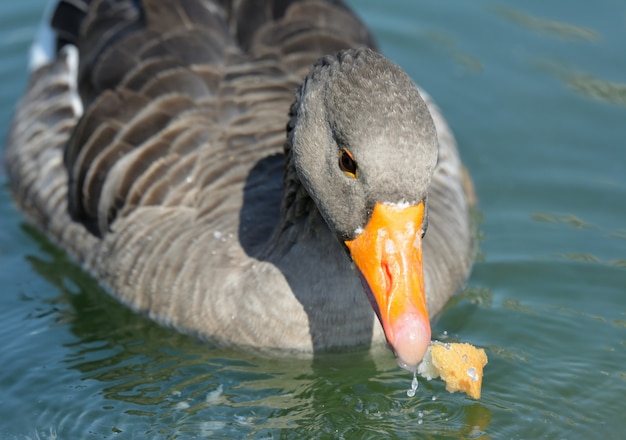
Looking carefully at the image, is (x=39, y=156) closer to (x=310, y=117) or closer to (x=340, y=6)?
(x=340, y=6)

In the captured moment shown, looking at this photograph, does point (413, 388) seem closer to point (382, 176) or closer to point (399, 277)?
point (399, 277)

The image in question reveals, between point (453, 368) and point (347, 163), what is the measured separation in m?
1.63

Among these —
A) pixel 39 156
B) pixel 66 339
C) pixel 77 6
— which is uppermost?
pixel 77 6

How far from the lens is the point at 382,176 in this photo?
20.0 ft

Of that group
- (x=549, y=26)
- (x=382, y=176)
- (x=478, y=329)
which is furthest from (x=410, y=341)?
(x=549, y=26)

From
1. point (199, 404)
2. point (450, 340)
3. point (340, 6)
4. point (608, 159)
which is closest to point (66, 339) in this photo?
point (199, 404)

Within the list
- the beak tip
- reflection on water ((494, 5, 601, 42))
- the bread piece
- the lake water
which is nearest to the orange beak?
the beak tip

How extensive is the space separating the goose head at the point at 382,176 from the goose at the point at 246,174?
0.01 meters

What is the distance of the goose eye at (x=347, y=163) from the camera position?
249 inches

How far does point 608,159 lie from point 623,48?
6.84 feet

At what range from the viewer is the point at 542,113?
36.8 ft

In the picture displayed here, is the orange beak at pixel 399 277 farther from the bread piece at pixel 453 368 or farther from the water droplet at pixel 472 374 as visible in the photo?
the water droplet at pixel 472 374

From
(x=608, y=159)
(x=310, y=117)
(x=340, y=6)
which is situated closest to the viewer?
(x=310, y=117)

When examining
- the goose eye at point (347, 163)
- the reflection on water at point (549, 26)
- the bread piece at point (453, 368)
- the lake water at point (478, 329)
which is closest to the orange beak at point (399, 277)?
the goose eye at point (347, 163)
